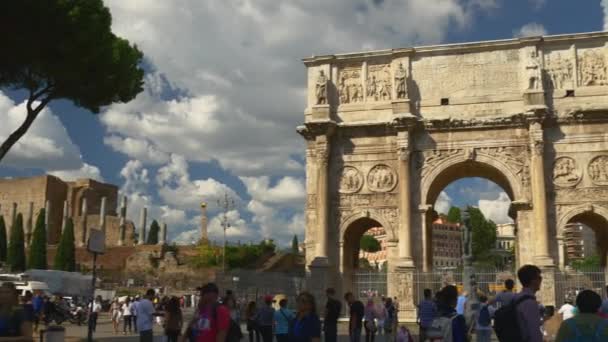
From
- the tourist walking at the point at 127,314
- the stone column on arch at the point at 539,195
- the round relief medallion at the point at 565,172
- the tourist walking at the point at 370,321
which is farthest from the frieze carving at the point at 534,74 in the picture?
the tourist walking at the point at 127,314

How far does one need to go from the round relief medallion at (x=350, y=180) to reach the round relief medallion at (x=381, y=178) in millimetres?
327

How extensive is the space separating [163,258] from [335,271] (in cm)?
3430

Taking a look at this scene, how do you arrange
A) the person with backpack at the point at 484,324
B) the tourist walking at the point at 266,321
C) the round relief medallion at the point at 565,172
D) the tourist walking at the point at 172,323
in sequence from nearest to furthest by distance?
the person with backpack at the point at 484,324 < the tourist walking at the point at 172,323 < the tourist walking at the point at 266,321 < the round relief medallion at the point at 565,172

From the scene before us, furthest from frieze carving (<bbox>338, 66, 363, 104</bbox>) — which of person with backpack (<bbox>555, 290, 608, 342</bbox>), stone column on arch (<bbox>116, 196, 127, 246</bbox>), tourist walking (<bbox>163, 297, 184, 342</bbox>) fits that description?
stone column on arch (<bbox>116, 196, 127, 246</bbox>)

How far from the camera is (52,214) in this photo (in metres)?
66.6

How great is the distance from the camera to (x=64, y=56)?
15.0 meters

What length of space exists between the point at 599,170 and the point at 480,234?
4871cm

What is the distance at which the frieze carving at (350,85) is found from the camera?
21.8m

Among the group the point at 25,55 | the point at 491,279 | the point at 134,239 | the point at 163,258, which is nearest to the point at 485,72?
the point at 491,279

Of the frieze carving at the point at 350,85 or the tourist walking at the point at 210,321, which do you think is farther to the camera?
the frieze carving at the point at 350,85

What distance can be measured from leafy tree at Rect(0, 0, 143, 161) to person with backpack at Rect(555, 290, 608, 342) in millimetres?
12322

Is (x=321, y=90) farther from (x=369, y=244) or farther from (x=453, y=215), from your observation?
(x=369, y=244)

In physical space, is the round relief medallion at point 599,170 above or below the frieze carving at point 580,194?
above

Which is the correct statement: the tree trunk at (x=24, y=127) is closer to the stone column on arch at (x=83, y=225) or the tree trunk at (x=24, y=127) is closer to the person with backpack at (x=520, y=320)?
the person with backpack at (x=520, y=320)
